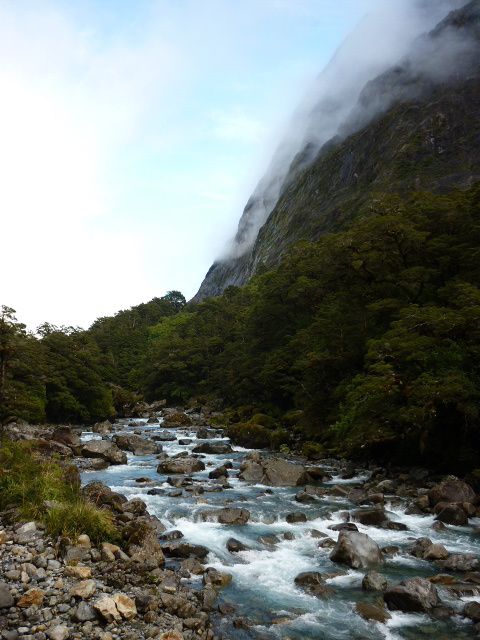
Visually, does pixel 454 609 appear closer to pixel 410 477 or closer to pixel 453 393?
pixel 453 393

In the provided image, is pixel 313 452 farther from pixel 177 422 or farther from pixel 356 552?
pixel 177 422

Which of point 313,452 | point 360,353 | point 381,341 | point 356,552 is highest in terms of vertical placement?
point 381,341

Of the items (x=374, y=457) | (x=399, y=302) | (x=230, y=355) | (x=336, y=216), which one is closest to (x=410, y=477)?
(x=374, y=457)

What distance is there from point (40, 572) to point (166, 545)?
3.94m

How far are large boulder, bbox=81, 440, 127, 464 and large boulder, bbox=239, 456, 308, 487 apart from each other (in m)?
6.41

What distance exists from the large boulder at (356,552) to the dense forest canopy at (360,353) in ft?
21.1

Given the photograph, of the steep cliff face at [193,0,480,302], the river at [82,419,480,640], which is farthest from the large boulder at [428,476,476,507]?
the steep cliff face at [193,0,480,302]

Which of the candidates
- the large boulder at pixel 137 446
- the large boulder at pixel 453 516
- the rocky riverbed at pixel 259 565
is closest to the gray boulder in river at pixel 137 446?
the large boulder at pixel 137 446

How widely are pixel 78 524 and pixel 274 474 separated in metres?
11.3

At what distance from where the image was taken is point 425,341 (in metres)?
19.0

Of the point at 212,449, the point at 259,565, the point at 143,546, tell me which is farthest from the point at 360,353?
the point at 143,546

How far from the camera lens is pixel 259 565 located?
453 inches

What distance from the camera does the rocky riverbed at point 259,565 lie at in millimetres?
7988

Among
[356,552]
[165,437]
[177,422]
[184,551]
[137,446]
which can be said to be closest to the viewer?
[356,552]
